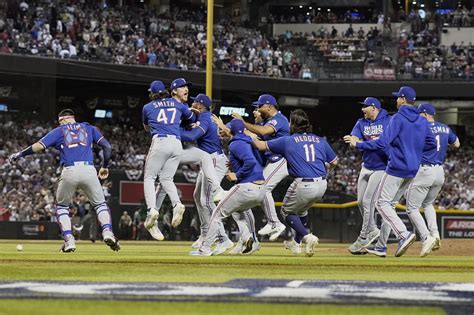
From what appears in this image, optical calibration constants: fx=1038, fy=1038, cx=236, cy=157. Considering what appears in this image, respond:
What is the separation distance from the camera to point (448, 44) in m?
43.3

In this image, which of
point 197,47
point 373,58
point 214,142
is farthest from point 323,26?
point 214,142

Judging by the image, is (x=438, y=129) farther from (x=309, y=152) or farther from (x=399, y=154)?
(x=309, y=152)

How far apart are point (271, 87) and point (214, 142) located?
24.9 m

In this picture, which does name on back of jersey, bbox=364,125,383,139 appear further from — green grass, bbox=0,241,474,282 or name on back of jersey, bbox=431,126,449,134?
green grass, bbox=0,241,474,282

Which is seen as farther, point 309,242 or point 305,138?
point 305,138

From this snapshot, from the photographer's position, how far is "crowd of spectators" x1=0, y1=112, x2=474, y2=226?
2811 cm

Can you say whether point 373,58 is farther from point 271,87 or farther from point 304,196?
point 304,196

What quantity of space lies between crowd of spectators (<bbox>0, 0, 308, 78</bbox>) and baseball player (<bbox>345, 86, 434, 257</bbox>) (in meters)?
22.4

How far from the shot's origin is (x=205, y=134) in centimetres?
1496

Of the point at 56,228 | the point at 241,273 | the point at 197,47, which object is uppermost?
the point at 197,47

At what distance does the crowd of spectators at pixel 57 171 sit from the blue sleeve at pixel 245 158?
51.0ft

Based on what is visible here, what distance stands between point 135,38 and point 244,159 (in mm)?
26012

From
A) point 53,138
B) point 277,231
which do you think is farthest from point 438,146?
point 53,138

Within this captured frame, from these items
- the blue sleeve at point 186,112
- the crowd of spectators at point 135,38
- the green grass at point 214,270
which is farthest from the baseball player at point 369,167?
the crowd of spectators at point 135,38
